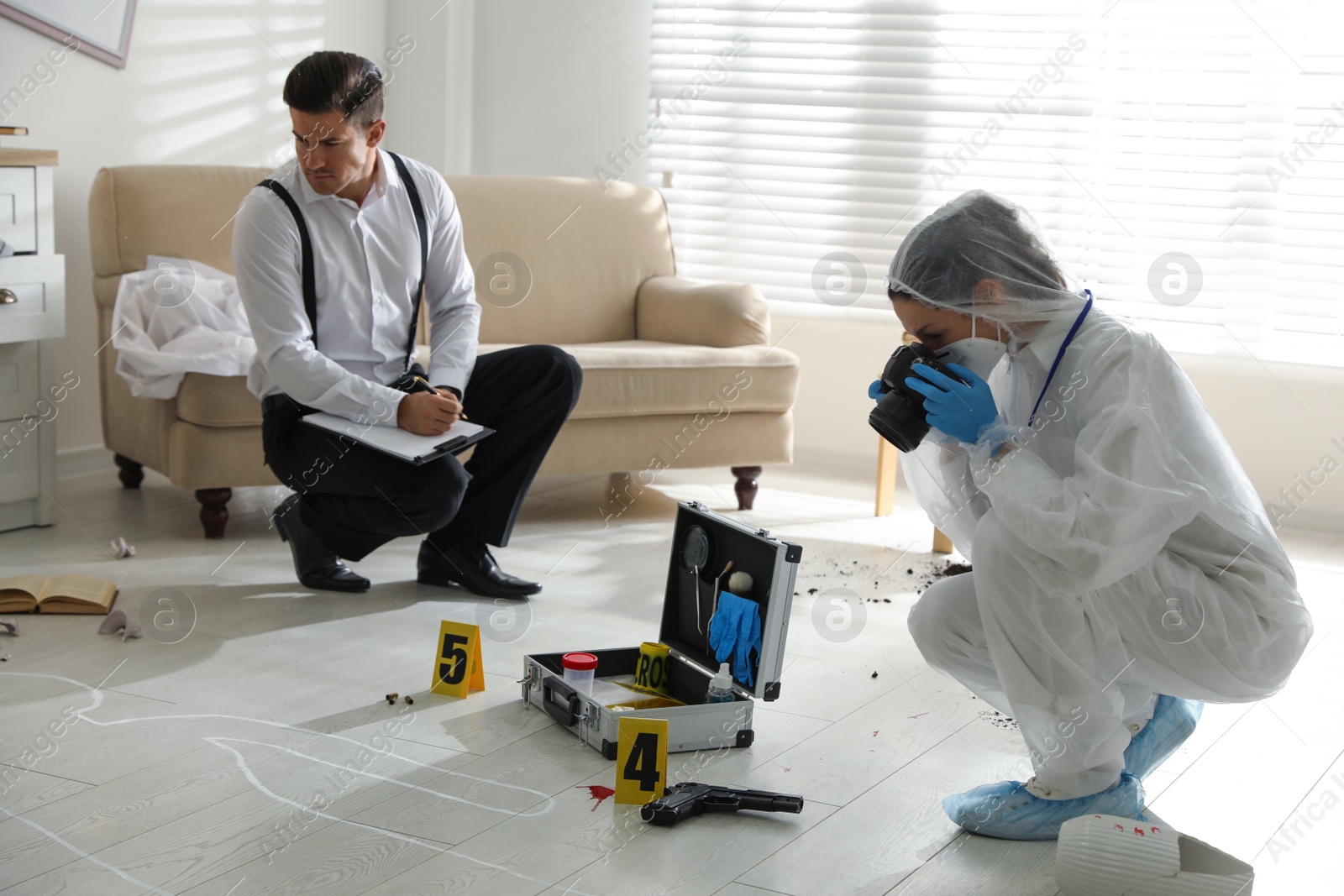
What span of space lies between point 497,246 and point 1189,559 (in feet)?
8.00

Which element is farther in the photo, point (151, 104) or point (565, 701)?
point (151, 104)

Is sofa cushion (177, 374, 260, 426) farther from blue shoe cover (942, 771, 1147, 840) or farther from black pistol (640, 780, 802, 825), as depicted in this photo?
blue shoe cover (942, 771, 1147, 840)

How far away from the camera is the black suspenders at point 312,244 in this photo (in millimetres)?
2459

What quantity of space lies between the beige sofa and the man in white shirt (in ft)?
0.55

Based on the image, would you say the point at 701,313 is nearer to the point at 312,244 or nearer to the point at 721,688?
the point at 312,244

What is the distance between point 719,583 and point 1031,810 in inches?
23.3

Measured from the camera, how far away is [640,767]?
173 cm

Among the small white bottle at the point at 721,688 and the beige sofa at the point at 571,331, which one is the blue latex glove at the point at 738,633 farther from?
the beige sofa at the point at 571,331

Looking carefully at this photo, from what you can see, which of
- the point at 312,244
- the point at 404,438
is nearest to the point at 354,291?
the point at 312,244

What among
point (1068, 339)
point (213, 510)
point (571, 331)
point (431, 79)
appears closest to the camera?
point (1068, 339)

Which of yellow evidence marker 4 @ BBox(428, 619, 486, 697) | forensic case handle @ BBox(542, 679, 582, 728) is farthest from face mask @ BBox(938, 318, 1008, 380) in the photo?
yellow evidence marker 4 @ BBox(428, 619, 486, 697)

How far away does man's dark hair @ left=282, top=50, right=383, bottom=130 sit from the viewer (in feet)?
7.57

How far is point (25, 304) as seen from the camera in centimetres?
285

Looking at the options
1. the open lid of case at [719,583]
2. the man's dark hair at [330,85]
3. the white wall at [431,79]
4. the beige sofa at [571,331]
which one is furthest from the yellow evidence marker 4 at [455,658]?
the white wall at [431,79]
